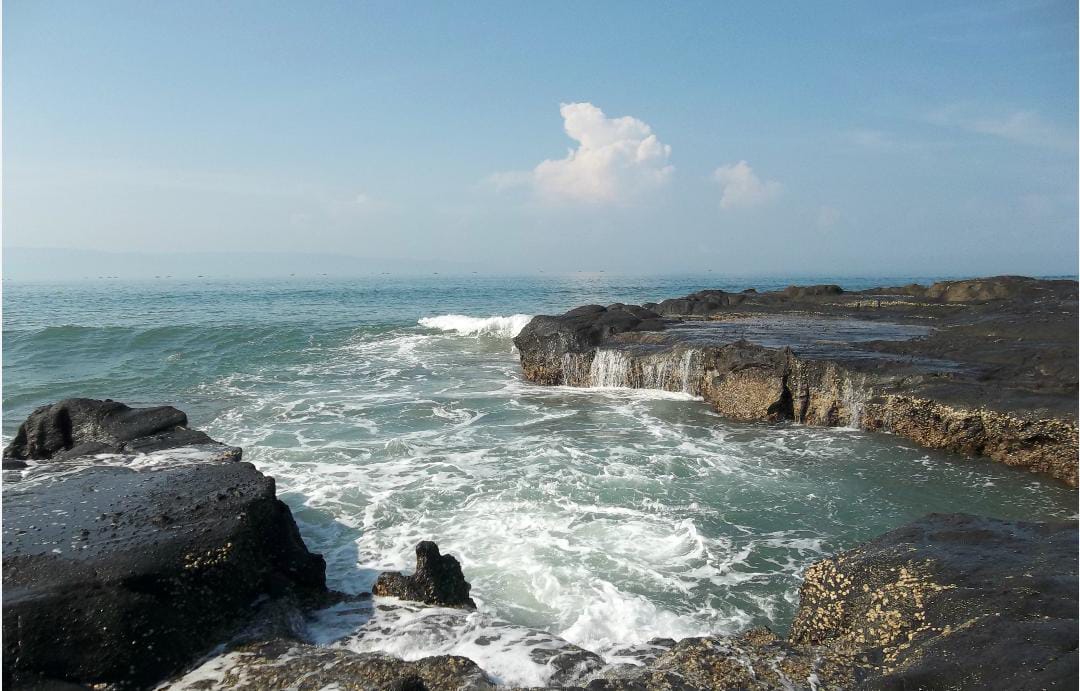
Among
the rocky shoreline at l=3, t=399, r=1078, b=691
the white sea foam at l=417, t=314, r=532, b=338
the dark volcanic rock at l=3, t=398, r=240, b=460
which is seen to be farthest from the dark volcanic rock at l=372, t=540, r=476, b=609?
the white sea foam at l=417, t=314, r=532, b=338

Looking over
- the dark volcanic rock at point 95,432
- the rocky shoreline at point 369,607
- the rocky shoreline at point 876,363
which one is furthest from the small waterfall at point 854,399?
the dark volcanic rock at point 95,432

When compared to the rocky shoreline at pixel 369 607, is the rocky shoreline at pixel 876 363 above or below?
above

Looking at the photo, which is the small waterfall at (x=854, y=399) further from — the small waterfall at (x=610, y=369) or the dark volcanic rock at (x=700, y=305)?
the dark volcanic rock at (x=700, y=305)

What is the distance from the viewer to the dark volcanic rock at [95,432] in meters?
8.03

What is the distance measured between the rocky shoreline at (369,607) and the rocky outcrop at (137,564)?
0.04ft

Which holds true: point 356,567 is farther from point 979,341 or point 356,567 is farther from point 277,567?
point 979,341

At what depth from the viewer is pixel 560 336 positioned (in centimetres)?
1692

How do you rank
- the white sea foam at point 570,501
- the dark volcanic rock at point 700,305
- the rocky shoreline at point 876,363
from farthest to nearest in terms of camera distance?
the dark volcanic rock at point 700,305 < the rocky shoreline at point 876,363 < the white sea foam at point 570,501

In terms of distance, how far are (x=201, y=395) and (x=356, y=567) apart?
1153 centimetres

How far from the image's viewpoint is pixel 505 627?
16.1ft

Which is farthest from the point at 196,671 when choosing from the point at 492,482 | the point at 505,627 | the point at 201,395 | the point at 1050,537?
the point at 201,395

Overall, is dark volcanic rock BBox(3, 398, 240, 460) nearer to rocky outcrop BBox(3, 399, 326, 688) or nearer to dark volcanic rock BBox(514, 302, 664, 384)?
rocky outcrop BBox(3, 399, 326, 688)

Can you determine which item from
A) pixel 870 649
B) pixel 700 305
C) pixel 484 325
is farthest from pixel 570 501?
pixel 484 325

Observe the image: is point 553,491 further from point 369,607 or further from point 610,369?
point 610,369
